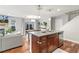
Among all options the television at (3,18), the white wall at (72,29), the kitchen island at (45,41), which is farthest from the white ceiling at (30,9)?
the kitchen island at (45,41)

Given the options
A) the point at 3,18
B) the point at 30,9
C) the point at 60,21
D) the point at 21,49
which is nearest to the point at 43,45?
the point at 21,49

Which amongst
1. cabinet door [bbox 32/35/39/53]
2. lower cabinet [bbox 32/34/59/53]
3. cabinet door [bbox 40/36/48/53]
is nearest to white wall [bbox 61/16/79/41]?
lower cabinet [bbox 32/34/59/53]

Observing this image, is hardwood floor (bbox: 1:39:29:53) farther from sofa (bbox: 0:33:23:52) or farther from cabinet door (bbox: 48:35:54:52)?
cabinet door (bbox: 48:35:54:52)

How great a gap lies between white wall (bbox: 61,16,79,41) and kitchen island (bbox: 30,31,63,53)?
0.37ft

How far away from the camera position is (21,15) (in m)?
1.54

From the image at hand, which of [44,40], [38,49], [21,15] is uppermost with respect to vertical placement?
[21,15]

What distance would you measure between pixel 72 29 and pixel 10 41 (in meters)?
1.22

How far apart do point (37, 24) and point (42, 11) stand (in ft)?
0.88

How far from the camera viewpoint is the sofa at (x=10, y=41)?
1.47m

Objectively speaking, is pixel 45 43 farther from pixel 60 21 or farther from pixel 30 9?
pixel 30 9

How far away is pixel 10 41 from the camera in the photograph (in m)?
1.55

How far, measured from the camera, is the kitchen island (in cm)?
156
